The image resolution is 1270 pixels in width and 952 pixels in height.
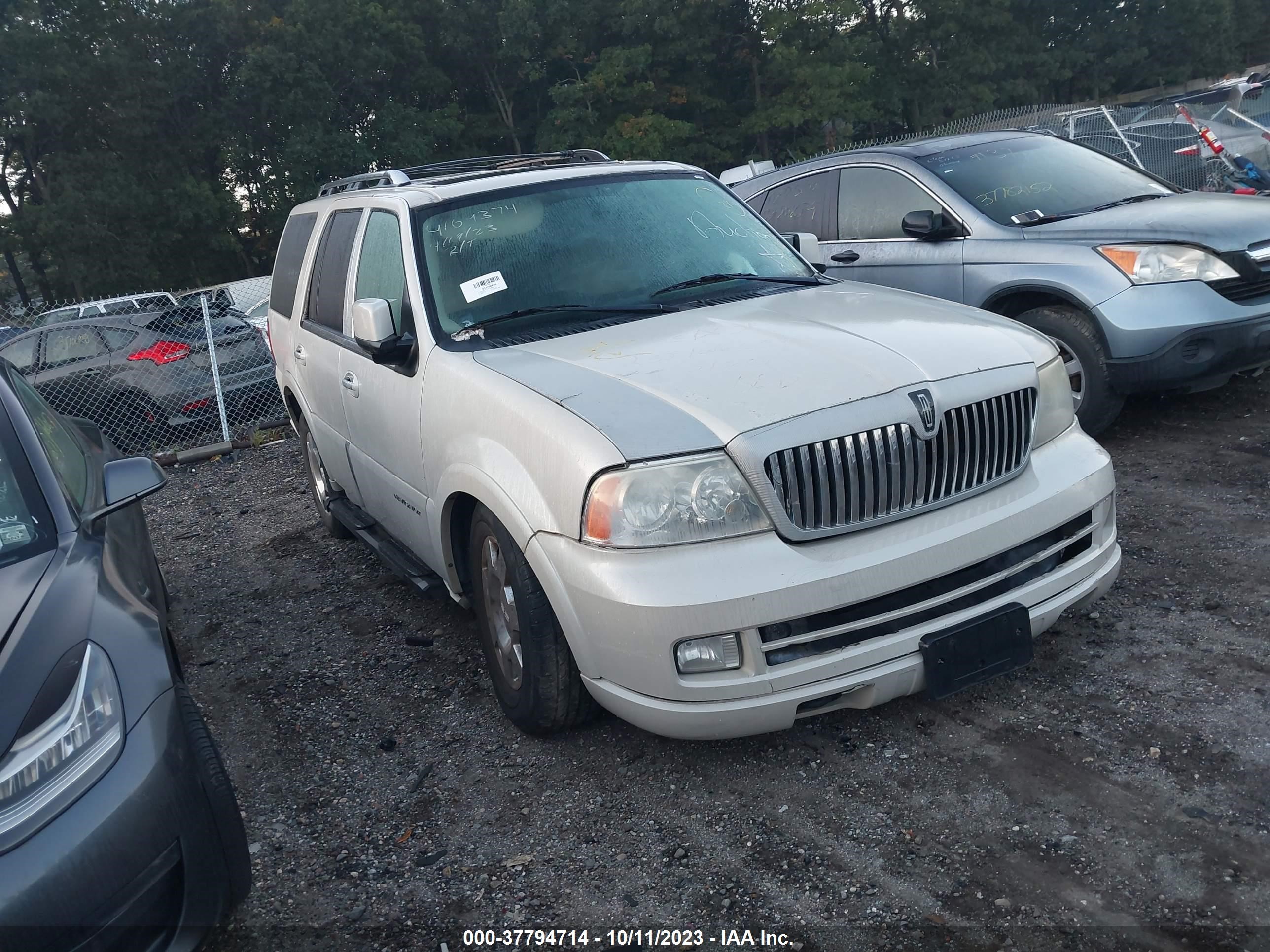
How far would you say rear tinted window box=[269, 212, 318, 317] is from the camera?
227 inches


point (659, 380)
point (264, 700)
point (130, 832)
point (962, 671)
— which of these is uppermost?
point (659, 380)

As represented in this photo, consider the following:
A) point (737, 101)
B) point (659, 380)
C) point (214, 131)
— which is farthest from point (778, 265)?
point (737, 101)

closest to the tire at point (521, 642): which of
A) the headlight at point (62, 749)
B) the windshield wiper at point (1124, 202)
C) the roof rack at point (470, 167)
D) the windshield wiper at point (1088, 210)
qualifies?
the headlight at point (62, 749)

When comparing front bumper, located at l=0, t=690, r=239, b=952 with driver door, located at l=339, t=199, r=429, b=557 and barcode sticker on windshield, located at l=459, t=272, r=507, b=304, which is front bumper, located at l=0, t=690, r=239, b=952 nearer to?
driver door, located at l=339, t=199, r=429, b=557

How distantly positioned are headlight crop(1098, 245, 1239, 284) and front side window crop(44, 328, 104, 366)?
917 cm

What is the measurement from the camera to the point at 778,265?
450cm

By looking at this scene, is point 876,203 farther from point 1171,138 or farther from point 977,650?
point 1171,138

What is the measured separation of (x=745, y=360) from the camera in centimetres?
333

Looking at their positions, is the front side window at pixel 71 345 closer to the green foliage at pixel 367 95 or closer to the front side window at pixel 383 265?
the front side window at pixel 383 265

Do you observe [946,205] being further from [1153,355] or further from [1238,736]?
[1238,736]

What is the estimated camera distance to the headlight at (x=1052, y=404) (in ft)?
11.4

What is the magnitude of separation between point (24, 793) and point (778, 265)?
3374 mm

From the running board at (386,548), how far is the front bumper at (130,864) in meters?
1.68

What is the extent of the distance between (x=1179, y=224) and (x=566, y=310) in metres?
3.74
